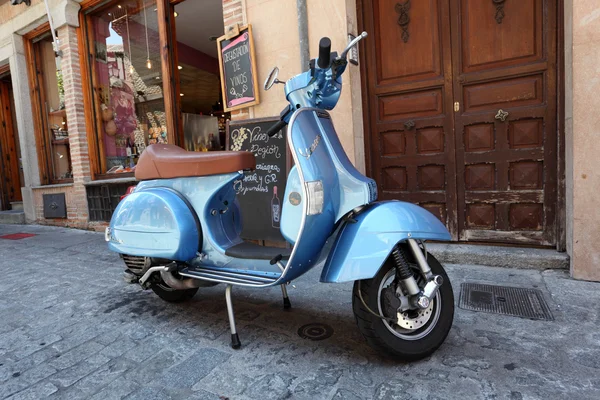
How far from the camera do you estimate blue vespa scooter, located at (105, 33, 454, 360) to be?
1.80 m

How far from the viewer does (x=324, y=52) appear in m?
1.84

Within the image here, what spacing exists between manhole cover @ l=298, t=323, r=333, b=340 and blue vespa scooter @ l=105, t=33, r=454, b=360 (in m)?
0.42

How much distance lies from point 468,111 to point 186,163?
283 centimetres

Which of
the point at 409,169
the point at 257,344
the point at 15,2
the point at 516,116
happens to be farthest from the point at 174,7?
the point at 257,344

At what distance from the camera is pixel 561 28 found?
126 inches

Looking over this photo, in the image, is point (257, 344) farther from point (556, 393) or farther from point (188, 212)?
point (556, 393)

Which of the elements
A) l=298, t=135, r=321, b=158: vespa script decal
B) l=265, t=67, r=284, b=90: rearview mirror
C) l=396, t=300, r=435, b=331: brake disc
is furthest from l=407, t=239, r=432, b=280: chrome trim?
l=265, t=67, r=284, b=90: rearview mirror

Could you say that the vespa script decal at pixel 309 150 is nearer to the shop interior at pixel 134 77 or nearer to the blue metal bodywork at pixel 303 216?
the blue metal bodywork at pixel 303 216

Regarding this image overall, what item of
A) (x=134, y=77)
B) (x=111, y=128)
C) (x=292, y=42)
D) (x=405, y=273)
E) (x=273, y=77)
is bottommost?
(x=405, y=273)

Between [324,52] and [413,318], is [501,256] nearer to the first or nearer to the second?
[413,318]

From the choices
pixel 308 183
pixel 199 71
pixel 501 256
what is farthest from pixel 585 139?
pixel 199 71

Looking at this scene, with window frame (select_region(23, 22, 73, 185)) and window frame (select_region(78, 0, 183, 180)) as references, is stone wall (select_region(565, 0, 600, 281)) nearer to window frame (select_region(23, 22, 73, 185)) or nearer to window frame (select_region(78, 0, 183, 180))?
window frame (select_region(78, 0, 183, 180))

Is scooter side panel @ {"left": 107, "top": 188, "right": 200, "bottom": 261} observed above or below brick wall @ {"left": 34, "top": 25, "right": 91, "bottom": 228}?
below

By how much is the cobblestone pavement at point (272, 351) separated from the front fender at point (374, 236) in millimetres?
538
